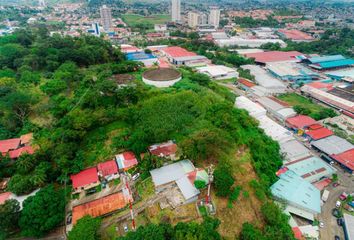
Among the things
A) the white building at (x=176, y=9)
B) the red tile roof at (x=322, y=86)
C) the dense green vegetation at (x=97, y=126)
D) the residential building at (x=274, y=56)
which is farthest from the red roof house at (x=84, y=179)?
the white building at (x=176, y=9)

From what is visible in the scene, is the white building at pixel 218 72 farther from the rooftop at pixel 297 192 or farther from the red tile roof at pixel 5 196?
the red tile roof at pixel 5 196

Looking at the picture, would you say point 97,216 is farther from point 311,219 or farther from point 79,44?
point 79,44

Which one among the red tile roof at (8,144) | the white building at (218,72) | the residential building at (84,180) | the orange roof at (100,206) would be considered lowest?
the orange roof at (100,206)

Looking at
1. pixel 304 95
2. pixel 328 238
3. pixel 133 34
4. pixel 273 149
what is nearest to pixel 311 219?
pixel 328 238

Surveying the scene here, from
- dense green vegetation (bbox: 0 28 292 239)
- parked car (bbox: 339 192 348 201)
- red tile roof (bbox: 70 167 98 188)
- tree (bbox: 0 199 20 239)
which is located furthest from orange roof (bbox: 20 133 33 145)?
parked car (bbox: 339 192 348 201)

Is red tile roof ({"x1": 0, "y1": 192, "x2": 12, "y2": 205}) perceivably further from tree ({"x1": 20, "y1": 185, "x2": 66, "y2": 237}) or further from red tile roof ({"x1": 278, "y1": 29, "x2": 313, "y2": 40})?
red tile roof ({"x1": 278, "y1": 29, "x2": 313, "y2": 40})

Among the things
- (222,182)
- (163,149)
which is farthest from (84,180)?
(222,182)
